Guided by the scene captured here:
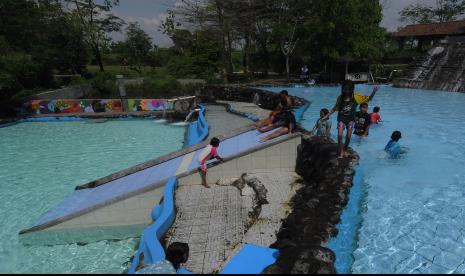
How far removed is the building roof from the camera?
104ft

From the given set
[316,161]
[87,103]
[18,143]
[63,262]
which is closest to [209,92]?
[87,103]

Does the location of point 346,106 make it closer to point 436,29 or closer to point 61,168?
point 61,168

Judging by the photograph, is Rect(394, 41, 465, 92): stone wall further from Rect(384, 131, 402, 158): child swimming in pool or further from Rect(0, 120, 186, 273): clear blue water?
Rect(0, 120, 186, 273): clear blue water

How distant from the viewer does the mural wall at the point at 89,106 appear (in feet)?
70.0

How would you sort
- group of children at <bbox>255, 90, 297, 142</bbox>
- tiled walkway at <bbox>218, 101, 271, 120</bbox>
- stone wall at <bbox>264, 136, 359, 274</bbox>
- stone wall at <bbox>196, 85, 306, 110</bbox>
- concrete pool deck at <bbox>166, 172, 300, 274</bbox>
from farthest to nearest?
stone wall at <bbox>196, 85, 306, 110</bbox>, tiled walkway at <bbox>218, 101, 271, 120</bbox>, group of children at <bbox>255, 90, 297, 142</bbox>, concrete pool deck at <bbox>166, 172, 300, 274</bbox>, stone wall at <bbox>264, 136, 359, 274</bbox>

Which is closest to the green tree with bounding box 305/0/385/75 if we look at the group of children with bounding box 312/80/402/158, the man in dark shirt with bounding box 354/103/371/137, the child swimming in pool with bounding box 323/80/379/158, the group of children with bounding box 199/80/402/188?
the group of children with bounding box 199/80/402/188

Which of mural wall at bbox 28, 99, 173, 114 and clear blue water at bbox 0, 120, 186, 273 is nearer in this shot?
clear blue water at bbox 0, 120, 186, 273

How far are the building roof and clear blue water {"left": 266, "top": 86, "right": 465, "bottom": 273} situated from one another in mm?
24683

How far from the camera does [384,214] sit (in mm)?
5957

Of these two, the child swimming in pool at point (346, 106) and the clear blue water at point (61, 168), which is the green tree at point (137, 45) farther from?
the child swimming in pool at point (346, 106)

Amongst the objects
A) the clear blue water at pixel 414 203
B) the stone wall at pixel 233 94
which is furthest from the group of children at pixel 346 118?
the stone wall at pixel 233 94

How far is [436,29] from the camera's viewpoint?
33875 mm

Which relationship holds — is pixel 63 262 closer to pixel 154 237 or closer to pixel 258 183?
pixel 154 237

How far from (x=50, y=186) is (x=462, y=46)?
29343mm
